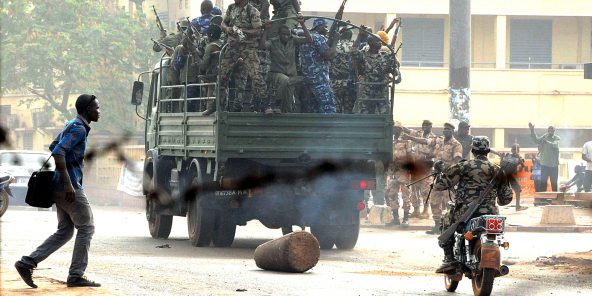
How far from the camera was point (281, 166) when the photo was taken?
18266 mm

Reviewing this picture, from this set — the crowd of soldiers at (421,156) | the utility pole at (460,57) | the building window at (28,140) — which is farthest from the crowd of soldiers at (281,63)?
the building window at (28,140)

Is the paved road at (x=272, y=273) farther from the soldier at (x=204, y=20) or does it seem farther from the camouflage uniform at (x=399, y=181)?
the soldier at (x=204, y=20)

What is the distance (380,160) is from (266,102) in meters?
1.61

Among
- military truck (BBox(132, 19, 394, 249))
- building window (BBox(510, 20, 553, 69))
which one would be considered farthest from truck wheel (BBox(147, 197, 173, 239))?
building window (BBox(510, 20, 553, 69))

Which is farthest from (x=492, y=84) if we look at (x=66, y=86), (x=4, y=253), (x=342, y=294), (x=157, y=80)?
(x=342, y=294)

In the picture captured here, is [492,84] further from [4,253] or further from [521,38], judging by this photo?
[4,253]

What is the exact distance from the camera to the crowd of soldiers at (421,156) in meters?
23.6

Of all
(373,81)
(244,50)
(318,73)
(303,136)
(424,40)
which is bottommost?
(303,136)

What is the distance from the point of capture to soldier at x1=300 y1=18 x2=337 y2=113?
1853 cm

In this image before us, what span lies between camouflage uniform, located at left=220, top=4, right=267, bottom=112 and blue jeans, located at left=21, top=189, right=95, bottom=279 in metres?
5.47

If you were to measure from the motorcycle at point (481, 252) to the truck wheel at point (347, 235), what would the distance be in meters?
5.63

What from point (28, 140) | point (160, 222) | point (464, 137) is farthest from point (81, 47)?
point (160, 222)

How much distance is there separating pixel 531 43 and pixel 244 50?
38.4 metres

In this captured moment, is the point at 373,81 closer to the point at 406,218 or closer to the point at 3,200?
the point at 406,218
